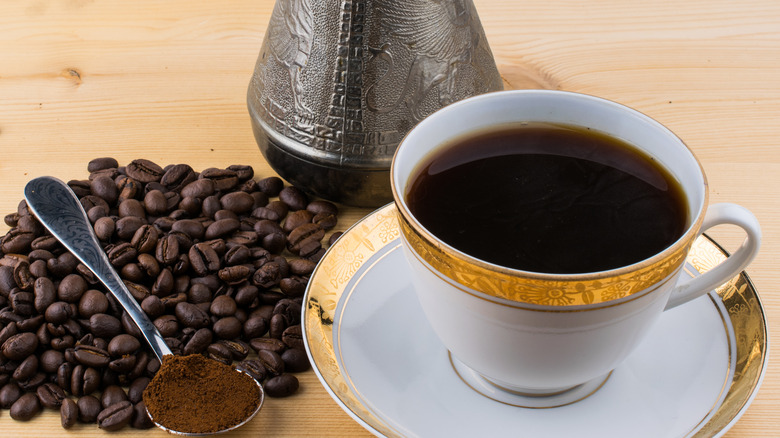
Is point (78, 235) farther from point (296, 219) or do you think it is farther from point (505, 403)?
point (505, 403)

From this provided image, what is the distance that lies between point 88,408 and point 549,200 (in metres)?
0.65

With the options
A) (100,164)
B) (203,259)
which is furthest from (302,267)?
(100,164)

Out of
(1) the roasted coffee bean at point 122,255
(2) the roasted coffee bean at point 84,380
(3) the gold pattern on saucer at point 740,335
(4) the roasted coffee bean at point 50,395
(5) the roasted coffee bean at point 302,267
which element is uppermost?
(3) the gold pattern on saucer at point 740,335

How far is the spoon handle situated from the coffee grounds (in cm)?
7

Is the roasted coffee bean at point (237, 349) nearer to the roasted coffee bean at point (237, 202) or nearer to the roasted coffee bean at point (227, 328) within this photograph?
the roasted coffee bean at point (227, 328)

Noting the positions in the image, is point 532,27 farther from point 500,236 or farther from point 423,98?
point 500,236

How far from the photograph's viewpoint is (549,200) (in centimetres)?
85

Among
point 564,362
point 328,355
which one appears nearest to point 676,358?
point 564,362

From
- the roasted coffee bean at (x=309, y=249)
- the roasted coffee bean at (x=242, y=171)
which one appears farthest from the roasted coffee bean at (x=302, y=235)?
the roasted coffee bean at (x=242, y=171)

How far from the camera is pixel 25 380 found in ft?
3.40

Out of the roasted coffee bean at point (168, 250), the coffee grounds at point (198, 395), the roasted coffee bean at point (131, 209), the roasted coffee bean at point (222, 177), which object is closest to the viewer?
the coffee grounds at point (198, 395)

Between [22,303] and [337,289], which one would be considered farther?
[22,303]

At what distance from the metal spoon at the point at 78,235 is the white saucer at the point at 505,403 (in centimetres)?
17

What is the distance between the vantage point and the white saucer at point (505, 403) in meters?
0.82
